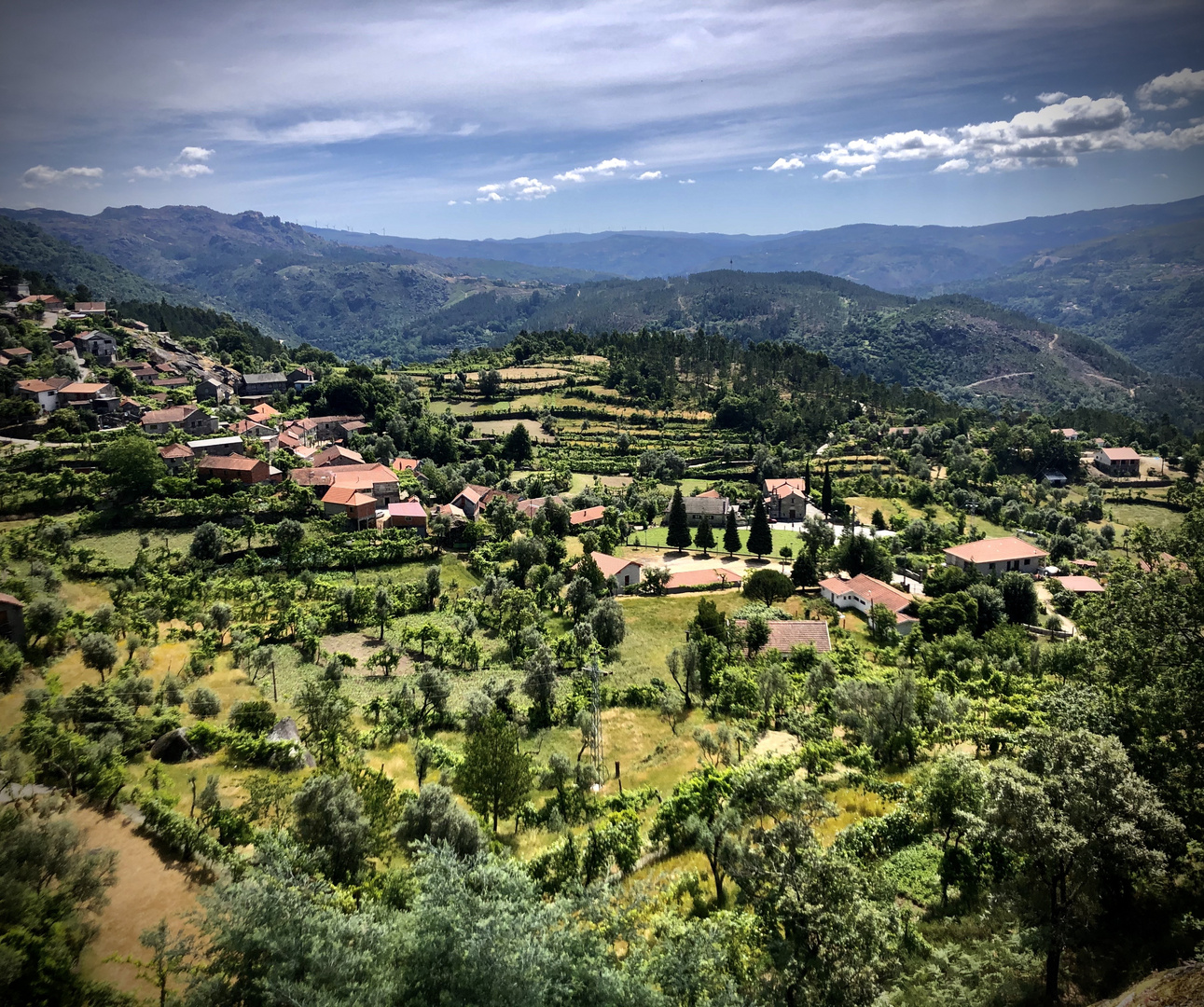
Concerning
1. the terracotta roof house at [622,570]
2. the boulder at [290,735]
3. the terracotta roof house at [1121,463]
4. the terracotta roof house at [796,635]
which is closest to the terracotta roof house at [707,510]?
the terracotta roof house at [622,570]

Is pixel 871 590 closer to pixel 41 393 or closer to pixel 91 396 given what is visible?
pixel 91 396

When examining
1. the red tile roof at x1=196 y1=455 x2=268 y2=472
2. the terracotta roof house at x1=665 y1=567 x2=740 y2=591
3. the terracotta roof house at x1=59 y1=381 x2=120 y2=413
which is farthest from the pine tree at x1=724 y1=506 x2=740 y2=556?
the terracotta roof house at x1=59 y1=381 x2=120 y2=413

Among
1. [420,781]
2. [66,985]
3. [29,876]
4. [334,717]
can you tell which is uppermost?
[29,876]

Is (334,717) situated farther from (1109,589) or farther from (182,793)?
(1109,589)

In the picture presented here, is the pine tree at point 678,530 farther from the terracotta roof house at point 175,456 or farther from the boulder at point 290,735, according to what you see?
the boulder at point 290,735

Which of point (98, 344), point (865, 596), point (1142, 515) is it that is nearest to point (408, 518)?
point (865, 596)

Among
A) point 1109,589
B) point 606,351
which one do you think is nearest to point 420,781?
point 1109,589
